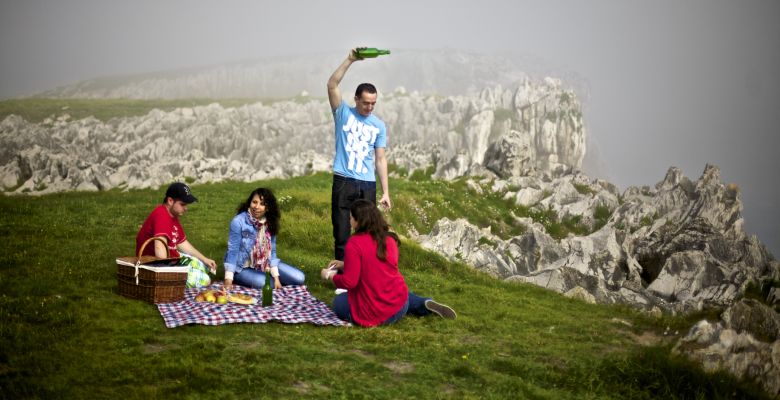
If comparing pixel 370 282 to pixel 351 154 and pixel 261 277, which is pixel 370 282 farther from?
pixel 261 277

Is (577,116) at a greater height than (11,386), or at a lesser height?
greater

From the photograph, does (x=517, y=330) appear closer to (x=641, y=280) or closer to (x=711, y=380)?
(x=711, y=380)

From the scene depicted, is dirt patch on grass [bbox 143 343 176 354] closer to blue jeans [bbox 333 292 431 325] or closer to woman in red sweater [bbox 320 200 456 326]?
woman in red sweater [bbox 320 200 456 326]

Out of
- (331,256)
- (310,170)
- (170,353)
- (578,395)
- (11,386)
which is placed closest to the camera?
(11,386)

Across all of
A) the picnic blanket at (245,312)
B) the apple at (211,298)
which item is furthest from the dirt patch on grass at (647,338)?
the apple at (211,298)

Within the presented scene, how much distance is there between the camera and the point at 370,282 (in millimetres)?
10969

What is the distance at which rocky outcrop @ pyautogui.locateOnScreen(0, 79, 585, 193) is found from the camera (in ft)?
231

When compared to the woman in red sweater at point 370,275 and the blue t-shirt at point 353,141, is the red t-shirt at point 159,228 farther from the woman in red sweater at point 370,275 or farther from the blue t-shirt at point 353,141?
the woman in red sweater at point 370,275

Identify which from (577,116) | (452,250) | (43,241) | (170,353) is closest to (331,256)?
(452,250)

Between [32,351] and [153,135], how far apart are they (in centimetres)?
8852

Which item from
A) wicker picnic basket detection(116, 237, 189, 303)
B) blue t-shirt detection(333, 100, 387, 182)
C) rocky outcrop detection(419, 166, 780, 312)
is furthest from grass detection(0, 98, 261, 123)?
blue t-shirt detection(333, 100, 387, 182)

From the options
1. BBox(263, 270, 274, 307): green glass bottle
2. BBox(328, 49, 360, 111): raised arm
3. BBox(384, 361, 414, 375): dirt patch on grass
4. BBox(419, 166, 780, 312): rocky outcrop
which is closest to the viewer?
BBox(384, 361, 414, 375): dirt patch on grass

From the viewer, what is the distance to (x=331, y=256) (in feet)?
60.0

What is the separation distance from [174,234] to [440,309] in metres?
6.03
